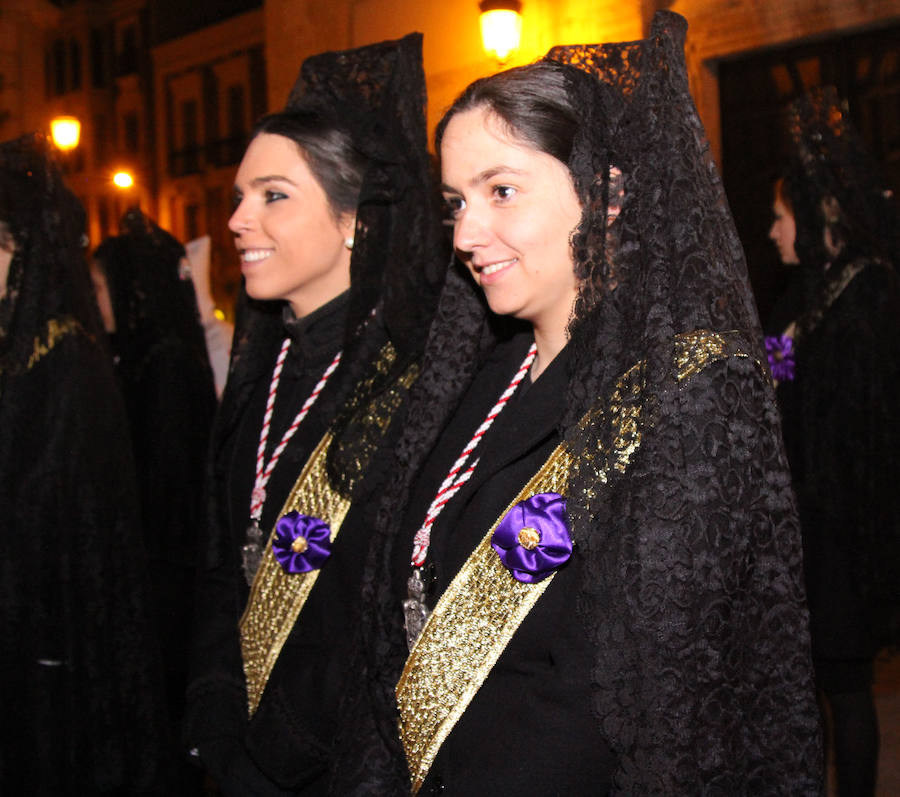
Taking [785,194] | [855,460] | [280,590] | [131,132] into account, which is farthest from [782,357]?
[131,132]

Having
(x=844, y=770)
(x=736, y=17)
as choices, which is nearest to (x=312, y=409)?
(x=844, y=770)

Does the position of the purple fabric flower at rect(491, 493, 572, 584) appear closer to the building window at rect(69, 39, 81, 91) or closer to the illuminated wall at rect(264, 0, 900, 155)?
the illuminated wall at rect(264, 0, 900, 155)

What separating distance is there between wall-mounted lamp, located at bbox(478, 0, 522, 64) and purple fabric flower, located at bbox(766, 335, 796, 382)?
2195 millimetres

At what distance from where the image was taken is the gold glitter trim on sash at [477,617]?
4.38ft

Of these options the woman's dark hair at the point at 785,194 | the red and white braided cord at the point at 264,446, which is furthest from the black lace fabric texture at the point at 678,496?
the woman's dark hair at the point at 785,194

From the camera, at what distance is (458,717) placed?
1494 millimetres

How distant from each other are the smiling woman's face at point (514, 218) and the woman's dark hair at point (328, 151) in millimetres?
690

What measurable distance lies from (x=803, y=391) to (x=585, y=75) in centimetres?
188

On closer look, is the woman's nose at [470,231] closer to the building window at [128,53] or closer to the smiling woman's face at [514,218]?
the smiling woman's face at [514,218]

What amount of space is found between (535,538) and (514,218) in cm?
50

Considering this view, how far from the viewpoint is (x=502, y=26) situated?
4629mm

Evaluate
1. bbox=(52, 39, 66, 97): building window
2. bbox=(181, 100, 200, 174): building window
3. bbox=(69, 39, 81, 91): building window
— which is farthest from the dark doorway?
bbox=(52, 39, 66, 97): building window

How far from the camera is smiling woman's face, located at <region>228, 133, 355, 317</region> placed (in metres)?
2.18

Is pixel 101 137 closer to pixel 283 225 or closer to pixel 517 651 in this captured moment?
pixel 283 225
